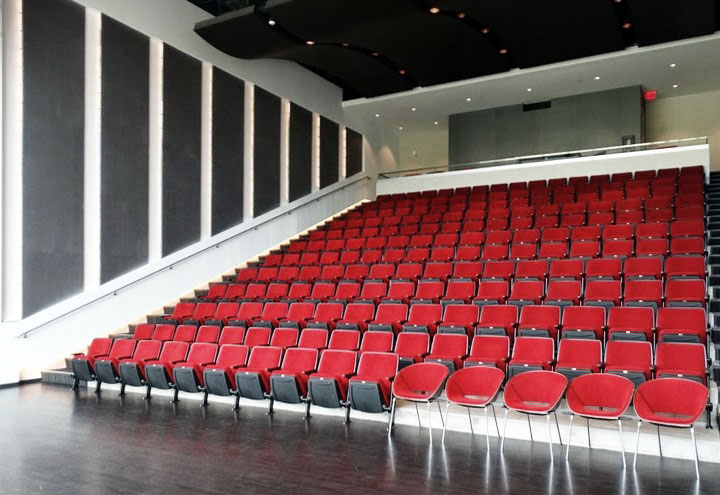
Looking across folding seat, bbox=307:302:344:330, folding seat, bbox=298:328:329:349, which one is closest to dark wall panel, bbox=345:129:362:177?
folding seat, bbox=307:302:344:330

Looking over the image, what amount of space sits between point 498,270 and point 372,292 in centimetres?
151

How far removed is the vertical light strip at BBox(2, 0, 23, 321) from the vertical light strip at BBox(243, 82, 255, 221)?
3.69m

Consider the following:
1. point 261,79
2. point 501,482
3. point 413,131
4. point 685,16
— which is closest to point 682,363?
point 501,482


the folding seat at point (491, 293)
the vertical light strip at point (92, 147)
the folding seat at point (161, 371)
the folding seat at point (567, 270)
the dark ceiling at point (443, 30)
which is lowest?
the folding seat at point (161, 371)

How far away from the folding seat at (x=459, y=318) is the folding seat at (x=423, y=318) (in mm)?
71

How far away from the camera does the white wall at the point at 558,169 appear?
953 cm

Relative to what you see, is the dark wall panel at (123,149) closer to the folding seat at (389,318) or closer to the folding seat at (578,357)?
the folding seat at (389,318)

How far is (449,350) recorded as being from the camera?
4.85m

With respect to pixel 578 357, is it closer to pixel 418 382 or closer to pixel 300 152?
pixel 418 382

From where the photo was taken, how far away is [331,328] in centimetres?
583

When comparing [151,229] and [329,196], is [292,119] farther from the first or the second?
[151,229]

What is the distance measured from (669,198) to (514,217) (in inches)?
81.6

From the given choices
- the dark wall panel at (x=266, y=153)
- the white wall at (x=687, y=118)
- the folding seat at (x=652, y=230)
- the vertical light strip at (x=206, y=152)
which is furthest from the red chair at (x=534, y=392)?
the white wall at (x=687, y=118)

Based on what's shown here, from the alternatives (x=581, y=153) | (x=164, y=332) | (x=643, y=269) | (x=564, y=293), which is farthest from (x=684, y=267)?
(x=164, y=332)
